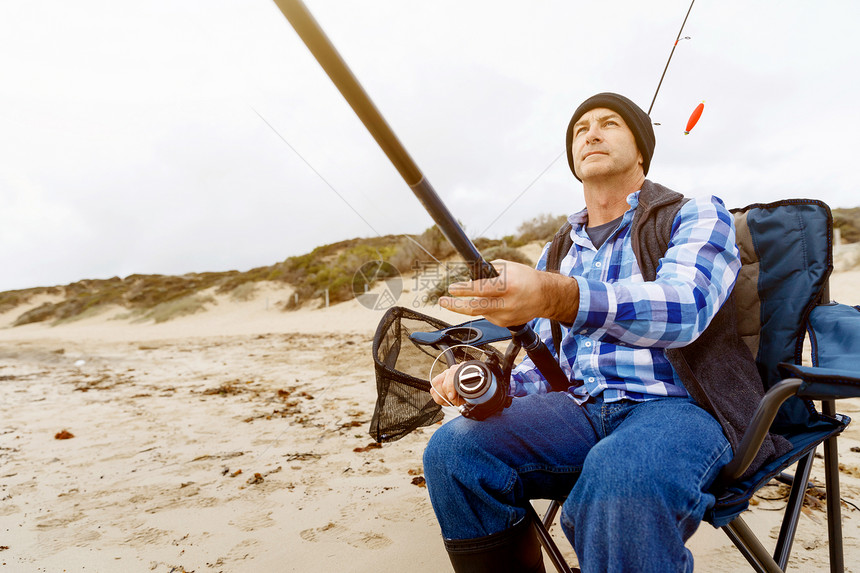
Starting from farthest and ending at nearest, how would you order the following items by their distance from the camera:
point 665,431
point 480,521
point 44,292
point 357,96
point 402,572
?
point 44,292, point 402,572, point 480,521, point 665,431, point 357,96

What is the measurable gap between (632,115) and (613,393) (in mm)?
1178

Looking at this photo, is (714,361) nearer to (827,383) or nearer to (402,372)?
(827,383)

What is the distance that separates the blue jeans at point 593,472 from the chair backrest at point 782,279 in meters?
0.51

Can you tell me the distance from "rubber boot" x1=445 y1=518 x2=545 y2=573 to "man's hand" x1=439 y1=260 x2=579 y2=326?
66 cm

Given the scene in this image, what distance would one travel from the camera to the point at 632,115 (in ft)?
6.59

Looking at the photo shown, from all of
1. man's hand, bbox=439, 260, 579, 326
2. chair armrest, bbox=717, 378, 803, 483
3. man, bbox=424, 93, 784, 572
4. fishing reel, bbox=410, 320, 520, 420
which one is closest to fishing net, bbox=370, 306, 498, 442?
fishing reel, bbox=410, 320, 520, 420

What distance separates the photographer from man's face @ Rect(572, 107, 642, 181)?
188 cm

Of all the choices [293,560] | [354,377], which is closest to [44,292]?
[354,377]

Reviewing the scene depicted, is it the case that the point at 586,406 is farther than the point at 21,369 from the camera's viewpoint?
No

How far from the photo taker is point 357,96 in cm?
87

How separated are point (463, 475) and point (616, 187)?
125 cm

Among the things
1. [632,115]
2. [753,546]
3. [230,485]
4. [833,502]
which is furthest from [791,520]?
[230,485]

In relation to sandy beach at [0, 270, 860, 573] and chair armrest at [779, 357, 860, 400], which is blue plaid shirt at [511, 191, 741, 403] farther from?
sandy beach at [0, 270, 860, 573]

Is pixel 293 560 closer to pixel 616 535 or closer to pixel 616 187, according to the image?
pixel 616 535
